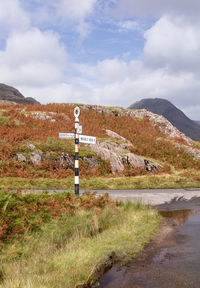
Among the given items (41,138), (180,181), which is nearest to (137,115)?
(41,138)

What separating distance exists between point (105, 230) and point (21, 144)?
19.2 metres

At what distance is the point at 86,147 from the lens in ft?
92.8

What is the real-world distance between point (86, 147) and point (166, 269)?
23.0m

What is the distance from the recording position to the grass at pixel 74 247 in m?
4.86

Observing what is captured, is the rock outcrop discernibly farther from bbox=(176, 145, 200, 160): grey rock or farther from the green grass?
the green grass

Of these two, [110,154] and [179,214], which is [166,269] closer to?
[179,214]

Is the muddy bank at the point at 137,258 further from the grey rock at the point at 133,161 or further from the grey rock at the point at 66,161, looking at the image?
the grey rock at the point at 133,161

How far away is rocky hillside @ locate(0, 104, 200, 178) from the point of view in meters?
24.1

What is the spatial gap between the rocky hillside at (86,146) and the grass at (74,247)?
8876mm

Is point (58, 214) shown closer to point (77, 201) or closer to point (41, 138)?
point (77, 201)

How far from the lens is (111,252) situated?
6270mm

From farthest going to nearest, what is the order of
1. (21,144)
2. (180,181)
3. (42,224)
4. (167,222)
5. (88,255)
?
(21,144)
(180,181)
(167,222)
(42,224)
(88,255)

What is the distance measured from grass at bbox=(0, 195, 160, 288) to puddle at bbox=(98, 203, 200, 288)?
40cm

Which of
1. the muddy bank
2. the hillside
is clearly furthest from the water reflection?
the hillside
